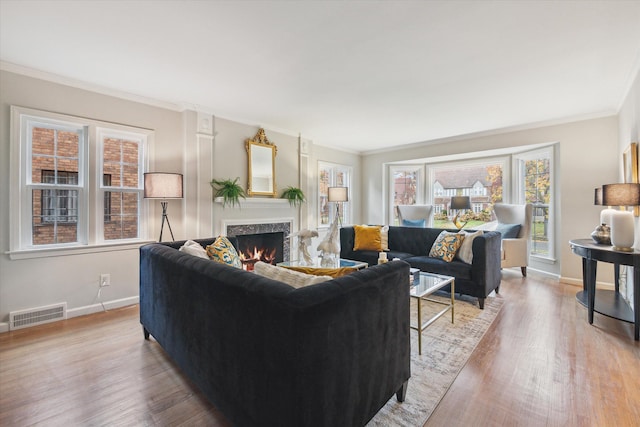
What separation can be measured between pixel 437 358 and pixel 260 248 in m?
3.10

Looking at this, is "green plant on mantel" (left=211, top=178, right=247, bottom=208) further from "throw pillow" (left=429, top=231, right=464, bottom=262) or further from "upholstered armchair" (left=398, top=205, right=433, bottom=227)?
"upholstered armchair" (left=398, top=205, right=433, bottom=227)

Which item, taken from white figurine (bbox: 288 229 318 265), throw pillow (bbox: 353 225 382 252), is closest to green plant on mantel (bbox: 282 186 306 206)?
throw pillow (bbox: 353 225 382 252)

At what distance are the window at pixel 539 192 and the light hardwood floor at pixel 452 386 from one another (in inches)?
83.0

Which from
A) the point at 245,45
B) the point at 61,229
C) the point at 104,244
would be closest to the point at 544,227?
the point at 245,45

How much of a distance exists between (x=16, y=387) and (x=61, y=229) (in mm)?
1666

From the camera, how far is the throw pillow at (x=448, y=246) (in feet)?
11.5

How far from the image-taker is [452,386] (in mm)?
1847

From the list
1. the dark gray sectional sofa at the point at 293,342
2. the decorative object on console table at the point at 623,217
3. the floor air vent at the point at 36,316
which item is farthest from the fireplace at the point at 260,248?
the decorative object on console table at the point at 623,217

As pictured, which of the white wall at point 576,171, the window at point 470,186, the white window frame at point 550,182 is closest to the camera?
the white wall at point 576,171

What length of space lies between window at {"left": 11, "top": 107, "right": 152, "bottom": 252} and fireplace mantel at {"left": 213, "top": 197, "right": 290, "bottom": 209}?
108 cm

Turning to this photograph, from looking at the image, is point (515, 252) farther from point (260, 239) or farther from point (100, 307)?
point (100, 307)

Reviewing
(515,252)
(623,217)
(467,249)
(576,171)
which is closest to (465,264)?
A: (467,249)

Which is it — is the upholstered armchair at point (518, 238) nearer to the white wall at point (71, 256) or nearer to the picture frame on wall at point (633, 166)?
the picture frame on wall at point (633, 166)

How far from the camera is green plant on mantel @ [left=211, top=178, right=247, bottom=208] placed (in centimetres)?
396
